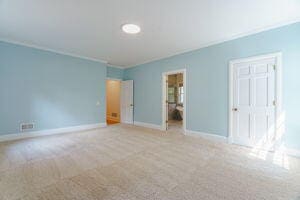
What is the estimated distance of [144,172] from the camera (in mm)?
2193

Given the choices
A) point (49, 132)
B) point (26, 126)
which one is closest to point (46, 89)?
point (26, 126)

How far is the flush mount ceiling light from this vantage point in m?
2.97

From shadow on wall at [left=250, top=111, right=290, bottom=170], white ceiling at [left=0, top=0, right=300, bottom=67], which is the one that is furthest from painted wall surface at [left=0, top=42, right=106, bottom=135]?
shadow on wall at [left=250, top=111, right=290, bottom=170]

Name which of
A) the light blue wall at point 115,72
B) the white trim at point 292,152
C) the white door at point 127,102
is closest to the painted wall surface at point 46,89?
the light blue wall at point 115,72

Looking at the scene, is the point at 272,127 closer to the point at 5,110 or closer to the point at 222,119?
the point at 222,119

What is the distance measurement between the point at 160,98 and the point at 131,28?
9.33 ft

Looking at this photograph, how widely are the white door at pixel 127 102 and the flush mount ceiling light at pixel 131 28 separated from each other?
336 centimetres

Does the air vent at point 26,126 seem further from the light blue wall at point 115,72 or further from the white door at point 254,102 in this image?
the white door at point 254,102

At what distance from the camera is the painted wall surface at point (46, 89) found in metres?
3.81

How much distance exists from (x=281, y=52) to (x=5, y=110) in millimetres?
6710

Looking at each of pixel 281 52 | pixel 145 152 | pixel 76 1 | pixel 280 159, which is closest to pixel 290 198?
pixel 280 159

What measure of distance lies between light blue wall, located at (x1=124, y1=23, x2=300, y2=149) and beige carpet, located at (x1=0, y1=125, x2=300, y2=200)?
0.80m

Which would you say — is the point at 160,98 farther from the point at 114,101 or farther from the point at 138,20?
the point at 114,101

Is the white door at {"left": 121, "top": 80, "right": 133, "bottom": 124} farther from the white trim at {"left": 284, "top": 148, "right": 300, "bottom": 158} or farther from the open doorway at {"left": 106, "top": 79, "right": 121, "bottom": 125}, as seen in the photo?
the white trim at {"left": 284, "top": 148, "right": 300, "bottom": 158}
